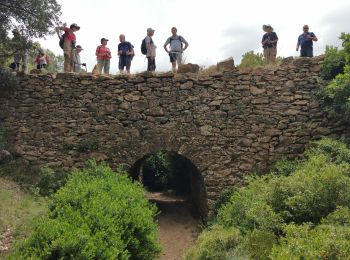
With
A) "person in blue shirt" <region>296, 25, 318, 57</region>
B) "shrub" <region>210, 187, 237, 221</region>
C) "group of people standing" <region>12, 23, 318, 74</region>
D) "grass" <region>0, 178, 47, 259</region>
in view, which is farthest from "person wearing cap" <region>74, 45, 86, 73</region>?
"person in blue shirt" <region>296, 25, 318, 57</region>

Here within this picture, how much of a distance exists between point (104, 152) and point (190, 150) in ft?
7.36

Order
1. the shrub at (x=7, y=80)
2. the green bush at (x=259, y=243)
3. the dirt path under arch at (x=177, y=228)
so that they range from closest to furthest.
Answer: the green bush at (x=259, y=243) → the dirt path under arch at (x=177, y=228) → the shrub at (x=7, y=80)

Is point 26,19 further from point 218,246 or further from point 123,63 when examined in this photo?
point 218,246

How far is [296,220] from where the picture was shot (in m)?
6.61

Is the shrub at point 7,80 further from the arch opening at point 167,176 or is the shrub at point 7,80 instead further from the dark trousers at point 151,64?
the arch opening at point 167,176

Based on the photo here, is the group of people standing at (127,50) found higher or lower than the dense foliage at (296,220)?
higher

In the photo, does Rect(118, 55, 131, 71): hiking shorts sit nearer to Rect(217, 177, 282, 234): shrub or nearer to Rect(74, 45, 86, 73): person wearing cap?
Rect(74, 45, 86, 73): person wearing cap

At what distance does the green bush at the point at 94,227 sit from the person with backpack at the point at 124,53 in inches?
154

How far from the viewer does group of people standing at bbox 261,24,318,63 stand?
10727 mm

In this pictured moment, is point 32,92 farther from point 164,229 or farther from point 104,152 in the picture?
point 164,229

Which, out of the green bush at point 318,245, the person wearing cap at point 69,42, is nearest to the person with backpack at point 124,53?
the person wearing cap at point 69,42

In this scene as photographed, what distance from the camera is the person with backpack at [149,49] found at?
10953 millimetres

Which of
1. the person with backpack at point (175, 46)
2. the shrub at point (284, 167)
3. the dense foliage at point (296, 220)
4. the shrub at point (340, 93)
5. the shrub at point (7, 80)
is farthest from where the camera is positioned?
the person with backpack at point (175, 46)

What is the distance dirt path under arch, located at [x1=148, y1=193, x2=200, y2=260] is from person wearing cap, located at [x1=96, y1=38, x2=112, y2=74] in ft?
15.4
